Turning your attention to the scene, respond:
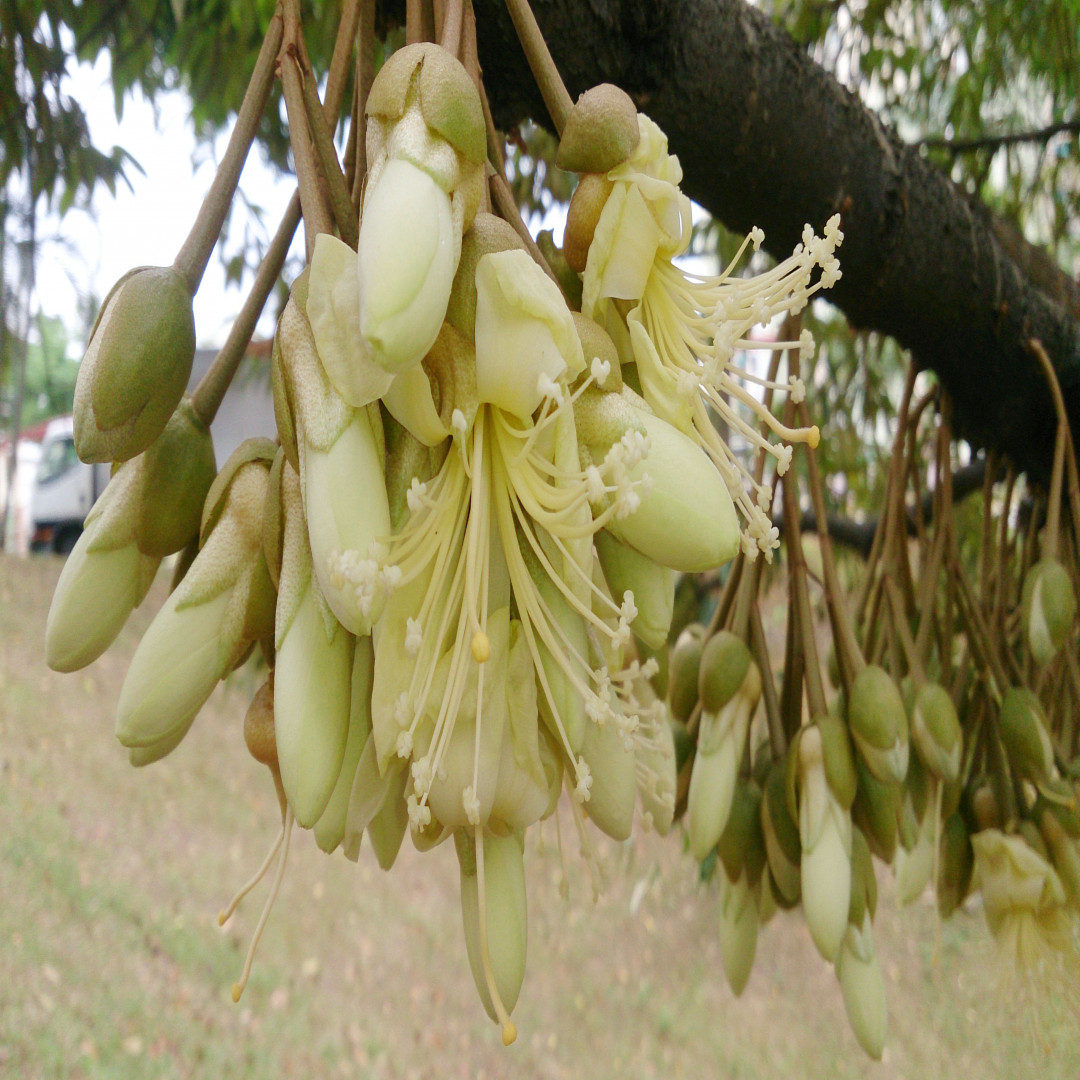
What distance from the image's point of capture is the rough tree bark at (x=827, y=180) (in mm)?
471

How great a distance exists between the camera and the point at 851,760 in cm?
55

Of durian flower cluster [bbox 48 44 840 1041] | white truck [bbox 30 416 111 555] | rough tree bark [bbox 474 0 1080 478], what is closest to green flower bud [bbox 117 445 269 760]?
durian flower cluster [bbox 48 44 840 1041]

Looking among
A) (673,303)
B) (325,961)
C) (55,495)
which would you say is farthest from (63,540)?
(673,303)

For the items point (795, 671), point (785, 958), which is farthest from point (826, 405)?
point (785, 958)

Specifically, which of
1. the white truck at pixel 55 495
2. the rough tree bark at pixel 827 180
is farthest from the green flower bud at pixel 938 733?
the white truck at pixel 55 495

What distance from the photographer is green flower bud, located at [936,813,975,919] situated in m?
0.71

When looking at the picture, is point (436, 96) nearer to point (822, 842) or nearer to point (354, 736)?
point (354, 736)

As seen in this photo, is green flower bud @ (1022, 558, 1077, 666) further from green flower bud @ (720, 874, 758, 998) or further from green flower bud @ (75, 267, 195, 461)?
green flower bud @ (75, 267, 195, 461)

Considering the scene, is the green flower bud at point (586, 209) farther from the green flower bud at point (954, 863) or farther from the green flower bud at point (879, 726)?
the green flower bud at point (954, 863)

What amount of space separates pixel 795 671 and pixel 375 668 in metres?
0.45

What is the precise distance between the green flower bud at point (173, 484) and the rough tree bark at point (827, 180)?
0.79 ft

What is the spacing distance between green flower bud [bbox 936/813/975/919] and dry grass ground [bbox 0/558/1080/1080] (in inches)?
8.3

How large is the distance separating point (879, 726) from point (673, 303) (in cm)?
31

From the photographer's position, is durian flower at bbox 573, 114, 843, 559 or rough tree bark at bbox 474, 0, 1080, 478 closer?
durian flower at bbox 573, 114, 843, 559
